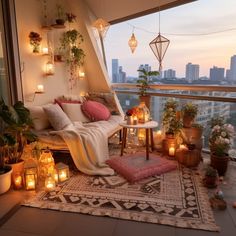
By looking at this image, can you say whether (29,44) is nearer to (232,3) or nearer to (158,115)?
(158,115)

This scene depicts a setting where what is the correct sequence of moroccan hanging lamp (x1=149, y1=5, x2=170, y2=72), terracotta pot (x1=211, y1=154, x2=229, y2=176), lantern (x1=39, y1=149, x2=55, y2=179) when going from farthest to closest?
1. moroccan hanging lamp (x1=149, y1=5, x2=170, y2=72)
2. terracotta pot (x1=211, y1=154, x2=229, y2=176)
3. lantern (x1=39, y1=149, x2=55, y2=179)

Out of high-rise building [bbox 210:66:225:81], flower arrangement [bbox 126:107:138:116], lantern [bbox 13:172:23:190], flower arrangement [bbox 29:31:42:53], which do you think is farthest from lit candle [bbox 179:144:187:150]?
flower arrangement [bbox 29:31:42:53]

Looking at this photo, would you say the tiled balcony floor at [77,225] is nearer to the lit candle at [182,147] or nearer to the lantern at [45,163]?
the lantern at [45,163]

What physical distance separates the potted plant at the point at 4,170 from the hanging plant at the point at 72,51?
2028 mm

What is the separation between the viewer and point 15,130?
8.02 feet

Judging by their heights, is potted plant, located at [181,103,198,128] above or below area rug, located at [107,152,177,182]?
above

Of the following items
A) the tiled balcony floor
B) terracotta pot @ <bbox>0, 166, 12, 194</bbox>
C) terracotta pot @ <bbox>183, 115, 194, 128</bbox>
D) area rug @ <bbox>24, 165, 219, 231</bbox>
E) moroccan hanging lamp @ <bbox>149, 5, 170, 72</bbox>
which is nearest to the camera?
the tiled balcony floor

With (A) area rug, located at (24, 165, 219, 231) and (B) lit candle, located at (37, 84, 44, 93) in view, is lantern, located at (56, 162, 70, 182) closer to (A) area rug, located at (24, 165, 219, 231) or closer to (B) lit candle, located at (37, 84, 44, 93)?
(A) area rug, located at (24, 165, 219, 231)

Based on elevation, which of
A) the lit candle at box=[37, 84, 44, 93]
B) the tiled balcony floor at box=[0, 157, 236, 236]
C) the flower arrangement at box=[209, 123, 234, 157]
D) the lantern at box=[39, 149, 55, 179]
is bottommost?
the tiled balcony floor at box=[0, 157, 236, 236]

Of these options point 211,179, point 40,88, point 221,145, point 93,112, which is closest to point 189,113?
point 221,145

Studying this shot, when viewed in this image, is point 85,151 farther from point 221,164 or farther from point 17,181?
point 221,164

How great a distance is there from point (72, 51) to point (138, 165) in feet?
7.92

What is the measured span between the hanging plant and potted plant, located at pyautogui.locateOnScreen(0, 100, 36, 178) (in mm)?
1729

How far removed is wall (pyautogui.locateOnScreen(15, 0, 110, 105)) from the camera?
310 centimetres
